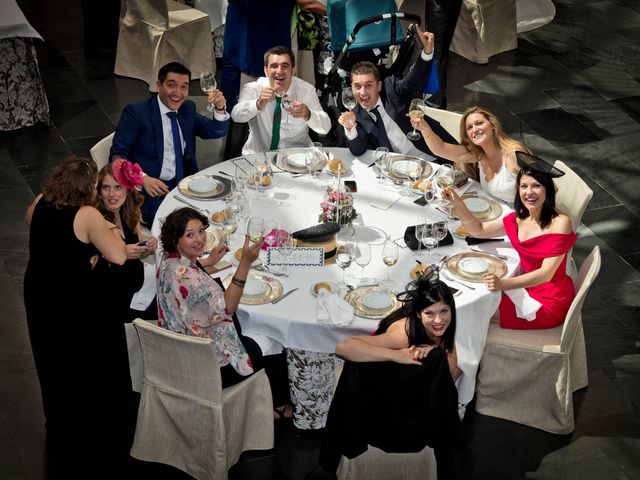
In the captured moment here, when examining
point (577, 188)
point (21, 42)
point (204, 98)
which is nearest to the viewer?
point (577, 188)

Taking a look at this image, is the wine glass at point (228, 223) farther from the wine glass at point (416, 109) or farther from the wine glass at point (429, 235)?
the wine glass at point (416, 109)

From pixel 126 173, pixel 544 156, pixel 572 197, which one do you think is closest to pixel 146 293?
pixel 126 173

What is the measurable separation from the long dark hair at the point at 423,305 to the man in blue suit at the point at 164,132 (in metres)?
1.91

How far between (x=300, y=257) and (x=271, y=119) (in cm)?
A: 160

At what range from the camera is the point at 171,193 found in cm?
519

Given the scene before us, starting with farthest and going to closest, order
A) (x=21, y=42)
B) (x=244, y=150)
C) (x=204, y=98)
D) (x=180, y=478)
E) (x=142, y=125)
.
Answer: (x=204, y=98)
(x=21, y=42)
(x=244, y=150)
(x=142, y=125)
(x=180, y=478)

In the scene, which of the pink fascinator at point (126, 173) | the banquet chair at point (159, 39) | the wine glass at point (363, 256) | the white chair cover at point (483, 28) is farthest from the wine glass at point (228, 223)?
the white chair cover at point (483, 28)

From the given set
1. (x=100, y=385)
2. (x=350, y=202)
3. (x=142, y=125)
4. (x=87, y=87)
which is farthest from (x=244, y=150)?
(x=87, y=87)

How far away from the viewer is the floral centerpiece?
4.80 metres

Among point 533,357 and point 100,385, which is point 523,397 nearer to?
point 533,357

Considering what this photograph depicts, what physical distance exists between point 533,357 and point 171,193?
1.92 m

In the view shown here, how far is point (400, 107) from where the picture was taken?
597 cm

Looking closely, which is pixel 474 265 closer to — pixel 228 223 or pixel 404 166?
pixel 404 166

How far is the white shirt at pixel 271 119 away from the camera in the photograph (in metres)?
5.92
